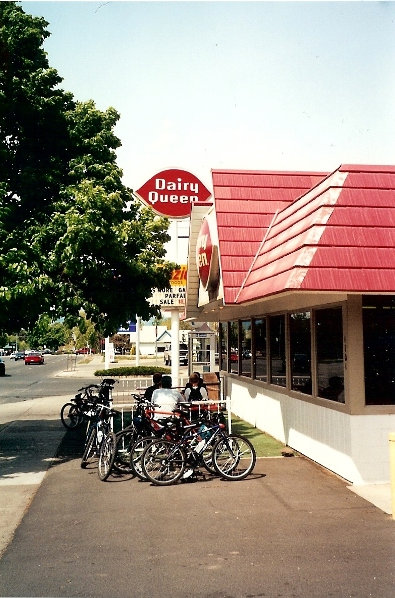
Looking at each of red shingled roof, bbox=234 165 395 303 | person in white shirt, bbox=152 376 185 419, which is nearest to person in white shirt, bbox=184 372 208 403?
person in white shirt, bbox=152 376 185 419

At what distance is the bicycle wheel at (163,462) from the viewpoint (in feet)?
30.6

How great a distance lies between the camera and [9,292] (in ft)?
32.9

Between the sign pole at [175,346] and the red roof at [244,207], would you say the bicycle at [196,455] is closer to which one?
the red roof at [244,207]

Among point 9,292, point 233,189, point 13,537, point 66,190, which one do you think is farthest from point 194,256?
point 13,537

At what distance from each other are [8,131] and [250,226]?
5958 mm

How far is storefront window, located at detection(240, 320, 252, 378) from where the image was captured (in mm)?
16484

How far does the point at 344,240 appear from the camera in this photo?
8867mm

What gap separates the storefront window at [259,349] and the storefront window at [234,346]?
2.69 metres

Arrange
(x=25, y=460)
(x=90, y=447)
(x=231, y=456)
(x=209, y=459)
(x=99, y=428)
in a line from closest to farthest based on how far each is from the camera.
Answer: (x=231, y=456)
(x=209, y=459)
(x=99, y=428)
(x=90, y=447)
(x=25, y=460)

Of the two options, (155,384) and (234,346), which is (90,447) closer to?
(155,384)

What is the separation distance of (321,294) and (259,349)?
5470mm

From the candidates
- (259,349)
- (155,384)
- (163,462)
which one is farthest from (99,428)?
(259,349)

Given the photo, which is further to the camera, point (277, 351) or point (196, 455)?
point (277, 351)

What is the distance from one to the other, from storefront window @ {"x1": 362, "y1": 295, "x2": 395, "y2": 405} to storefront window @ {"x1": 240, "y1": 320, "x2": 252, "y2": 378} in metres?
7.22
